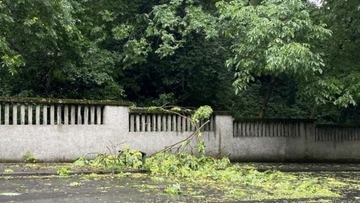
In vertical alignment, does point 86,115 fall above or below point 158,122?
above

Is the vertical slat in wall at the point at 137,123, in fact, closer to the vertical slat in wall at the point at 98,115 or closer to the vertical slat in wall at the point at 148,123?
the vertical slat in wall at the point at 148,123

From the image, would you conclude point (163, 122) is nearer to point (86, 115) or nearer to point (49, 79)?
point (86, 115)

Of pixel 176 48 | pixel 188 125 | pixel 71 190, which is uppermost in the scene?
pixel 176 48

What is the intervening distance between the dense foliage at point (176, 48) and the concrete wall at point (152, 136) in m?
1.27

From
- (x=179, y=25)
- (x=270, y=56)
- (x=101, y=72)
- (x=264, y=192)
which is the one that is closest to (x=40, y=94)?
(x=101, y=72)

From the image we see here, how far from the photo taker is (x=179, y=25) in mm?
13875

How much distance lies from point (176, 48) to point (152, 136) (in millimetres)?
2709

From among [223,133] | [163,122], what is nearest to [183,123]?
[163,122]

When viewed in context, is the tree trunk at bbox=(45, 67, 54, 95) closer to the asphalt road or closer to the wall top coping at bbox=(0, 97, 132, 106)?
the wall top coping at bbox=(0, 97, 132, 106)

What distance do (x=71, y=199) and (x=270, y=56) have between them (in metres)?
6.10

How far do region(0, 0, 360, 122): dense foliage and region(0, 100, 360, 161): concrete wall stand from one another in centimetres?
127

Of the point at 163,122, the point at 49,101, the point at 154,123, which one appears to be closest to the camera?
the point at 49,101

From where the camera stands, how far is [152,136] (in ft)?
42.3

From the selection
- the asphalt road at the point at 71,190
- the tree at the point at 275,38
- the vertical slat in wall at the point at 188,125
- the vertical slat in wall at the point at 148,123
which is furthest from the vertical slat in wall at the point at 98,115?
the tree at the point at 275,38
